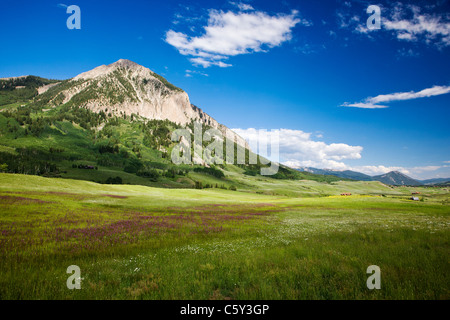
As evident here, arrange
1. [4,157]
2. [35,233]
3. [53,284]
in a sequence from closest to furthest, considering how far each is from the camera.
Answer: [53,284] → [35,233] → [4,157]

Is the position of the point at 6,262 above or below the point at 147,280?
below

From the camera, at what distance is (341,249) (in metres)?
10.3

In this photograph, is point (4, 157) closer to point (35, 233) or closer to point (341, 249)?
point (35, 233)

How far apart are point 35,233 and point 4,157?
21742cm

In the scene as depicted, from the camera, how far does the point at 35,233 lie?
15703mm

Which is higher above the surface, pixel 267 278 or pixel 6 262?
pixel 267 278

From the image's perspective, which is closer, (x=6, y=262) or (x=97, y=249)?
(x=6, y=262)

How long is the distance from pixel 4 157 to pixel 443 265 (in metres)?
240
